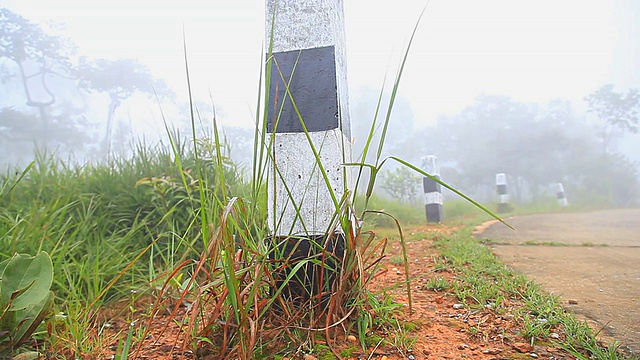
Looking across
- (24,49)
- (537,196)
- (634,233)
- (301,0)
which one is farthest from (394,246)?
(537,196)

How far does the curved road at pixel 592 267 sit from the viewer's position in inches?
30.6

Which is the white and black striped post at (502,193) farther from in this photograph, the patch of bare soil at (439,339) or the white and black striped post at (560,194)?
the patch of bare soil at (439,339)

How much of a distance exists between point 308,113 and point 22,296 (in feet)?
2.45

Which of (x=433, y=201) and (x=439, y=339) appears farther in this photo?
(x=433, y=201)

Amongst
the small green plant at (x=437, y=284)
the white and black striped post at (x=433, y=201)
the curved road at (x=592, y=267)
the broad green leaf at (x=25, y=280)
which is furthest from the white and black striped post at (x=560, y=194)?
the broad green leaf at (x=25, y=280)

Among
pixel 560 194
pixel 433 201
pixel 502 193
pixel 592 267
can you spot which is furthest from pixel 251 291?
pixel 560 194

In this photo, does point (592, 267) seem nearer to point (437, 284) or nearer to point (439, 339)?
point (437, 284)

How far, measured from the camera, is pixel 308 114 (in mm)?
890

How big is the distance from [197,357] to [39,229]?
36.0 inches

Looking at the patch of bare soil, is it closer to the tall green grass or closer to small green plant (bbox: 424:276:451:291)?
small green plant (bbox: 424:276:451:291)

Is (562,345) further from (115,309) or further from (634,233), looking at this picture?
(634,233)

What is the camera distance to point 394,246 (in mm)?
2008

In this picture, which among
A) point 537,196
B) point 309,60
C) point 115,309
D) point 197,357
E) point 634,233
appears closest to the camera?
point 197,357

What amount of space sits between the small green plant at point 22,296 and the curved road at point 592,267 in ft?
3.86
